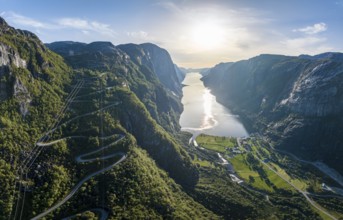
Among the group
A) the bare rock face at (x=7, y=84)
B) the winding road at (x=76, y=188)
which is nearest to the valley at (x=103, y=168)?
the winding road at (x=76, y=188)

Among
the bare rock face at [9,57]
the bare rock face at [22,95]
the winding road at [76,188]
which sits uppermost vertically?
the bare rock face at [9,57]

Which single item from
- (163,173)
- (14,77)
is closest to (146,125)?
(163,173)

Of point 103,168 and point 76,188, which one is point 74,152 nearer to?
point 103,168

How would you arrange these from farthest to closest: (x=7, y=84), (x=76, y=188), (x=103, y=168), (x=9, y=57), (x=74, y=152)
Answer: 1. (x=9, y=57)
2. (x=7, y=84)
3. (x=74, y=152)
4. (x=103, y=168)
5. (x=76, y=188)

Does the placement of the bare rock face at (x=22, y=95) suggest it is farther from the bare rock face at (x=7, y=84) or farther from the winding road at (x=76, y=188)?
the winding road at (x=76, y=188)

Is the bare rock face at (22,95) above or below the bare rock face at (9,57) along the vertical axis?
below

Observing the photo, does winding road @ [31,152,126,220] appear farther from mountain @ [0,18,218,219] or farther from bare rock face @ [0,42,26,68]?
bare rock face @ [0,42,26,68]

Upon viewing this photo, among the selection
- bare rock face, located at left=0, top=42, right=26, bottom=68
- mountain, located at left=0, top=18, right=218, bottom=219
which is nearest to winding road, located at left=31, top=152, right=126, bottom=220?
mountain, located at left=0, top=18, right=218, bottom=219

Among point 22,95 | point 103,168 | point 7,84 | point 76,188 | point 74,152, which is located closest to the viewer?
point 76,188

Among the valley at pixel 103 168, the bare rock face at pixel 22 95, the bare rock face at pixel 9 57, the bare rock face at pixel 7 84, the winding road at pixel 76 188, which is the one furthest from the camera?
the bare rock face at pixel 9 57

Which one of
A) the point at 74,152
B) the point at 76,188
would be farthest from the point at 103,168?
the point at 76,188

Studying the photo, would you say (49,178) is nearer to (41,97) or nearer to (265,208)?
(41,97)

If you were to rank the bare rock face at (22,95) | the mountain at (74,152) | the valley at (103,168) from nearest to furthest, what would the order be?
the mountain at (74,152), the valley at (103,168), the bare rock face at (22,95)
